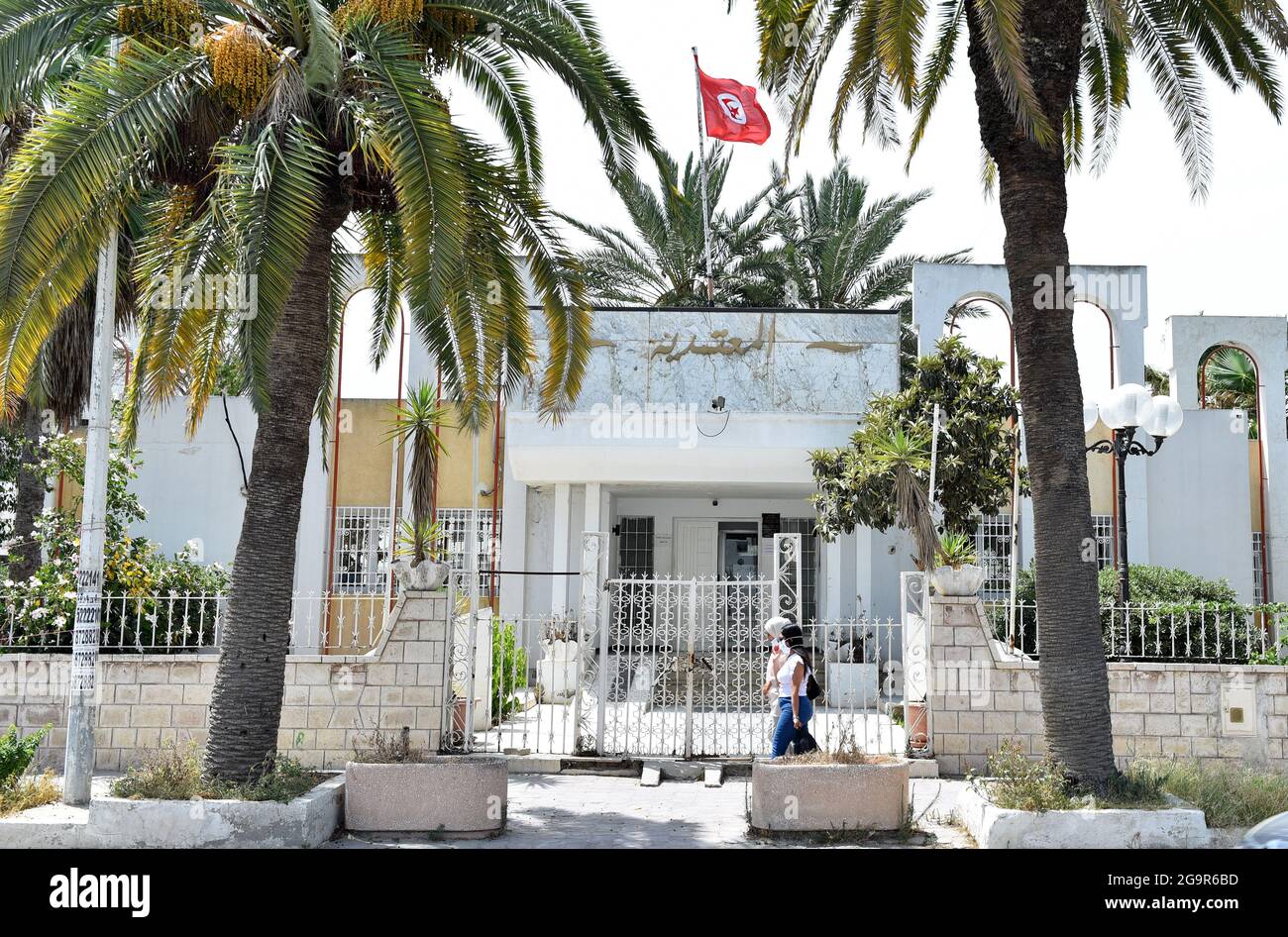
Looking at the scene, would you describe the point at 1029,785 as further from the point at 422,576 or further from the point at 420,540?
the point at 420,540

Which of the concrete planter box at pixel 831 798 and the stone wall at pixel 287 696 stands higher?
the stone wall at pixel 287 696

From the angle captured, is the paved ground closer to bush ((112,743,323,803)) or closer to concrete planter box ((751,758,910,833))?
concrete planter box ((751,758,910,833))

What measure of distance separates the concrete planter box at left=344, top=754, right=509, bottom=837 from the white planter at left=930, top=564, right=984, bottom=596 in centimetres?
517

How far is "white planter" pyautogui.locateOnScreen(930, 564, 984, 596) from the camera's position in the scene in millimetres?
11320

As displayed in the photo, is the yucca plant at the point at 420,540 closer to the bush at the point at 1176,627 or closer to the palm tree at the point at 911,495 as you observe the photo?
the palm tree at the point at 911,495

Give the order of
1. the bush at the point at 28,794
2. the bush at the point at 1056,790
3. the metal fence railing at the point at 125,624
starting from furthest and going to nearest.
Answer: the metal fence railing at the point at 125,624
the bush at the point at 28,794
the bush at the point at 1056,790

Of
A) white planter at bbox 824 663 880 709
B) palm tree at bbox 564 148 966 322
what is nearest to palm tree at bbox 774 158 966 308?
palm tree at bbox 564 148 966 322

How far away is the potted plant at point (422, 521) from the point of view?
454 inches

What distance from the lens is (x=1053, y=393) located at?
339 inches

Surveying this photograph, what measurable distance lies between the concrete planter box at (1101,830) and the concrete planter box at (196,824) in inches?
204

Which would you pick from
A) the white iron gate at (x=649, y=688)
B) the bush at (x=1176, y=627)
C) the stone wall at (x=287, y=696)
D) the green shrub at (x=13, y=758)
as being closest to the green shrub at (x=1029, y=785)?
the white iron gate at (x=649, y=688)

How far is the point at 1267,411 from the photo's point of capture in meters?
21.3

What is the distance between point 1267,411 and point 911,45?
16490mm

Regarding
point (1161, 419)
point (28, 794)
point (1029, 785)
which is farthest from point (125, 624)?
point (1161, 419)
